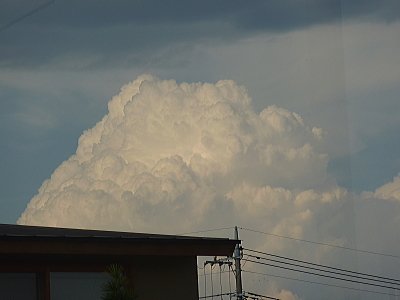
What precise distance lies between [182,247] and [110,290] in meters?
2.19

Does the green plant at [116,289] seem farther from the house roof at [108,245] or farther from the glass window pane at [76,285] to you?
the glass window pane at [76,285]

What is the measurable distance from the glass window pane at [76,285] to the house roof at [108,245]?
660 mm

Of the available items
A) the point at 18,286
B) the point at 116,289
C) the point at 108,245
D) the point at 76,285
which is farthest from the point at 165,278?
the point at 18,286

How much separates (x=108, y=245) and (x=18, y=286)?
1.84 meters

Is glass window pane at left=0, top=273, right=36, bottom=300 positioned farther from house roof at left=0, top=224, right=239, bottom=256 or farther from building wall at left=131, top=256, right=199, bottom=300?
building wall at left=131, top=256, right=199, bottom=300

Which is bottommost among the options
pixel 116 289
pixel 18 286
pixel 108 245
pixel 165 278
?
pixel 116 289

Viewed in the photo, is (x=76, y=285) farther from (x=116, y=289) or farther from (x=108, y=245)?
(x=116, y=289)

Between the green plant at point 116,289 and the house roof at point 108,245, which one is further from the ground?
the house roof at point 108,245

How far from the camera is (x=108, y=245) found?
12008 mm

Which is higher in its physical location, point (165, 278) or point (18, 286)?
point (165, 278)

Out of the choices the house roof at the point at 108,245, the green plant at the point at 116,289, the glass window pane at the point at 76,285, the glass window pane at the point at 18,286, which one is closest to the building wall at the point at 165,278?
the house roof at the point at 108,245

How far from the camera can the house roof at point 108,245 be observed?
1116 cm

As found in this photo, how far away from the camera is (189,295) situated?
13133 millimetres

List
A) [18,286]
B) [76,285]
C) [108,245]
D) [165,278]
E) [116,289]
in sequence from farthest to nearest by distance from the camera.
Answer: [165,278] → [76,285] → [108,245] → [18,286] → [116,289]
